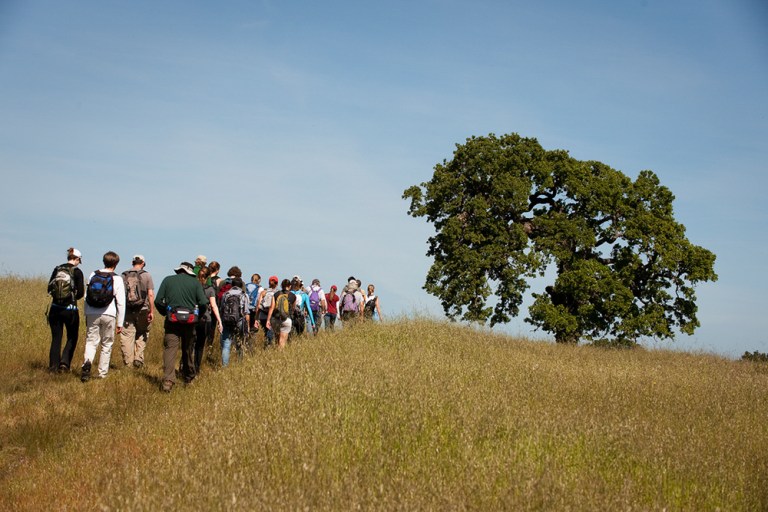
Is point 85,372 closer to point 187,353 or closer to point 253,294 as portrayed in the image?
point 187,353

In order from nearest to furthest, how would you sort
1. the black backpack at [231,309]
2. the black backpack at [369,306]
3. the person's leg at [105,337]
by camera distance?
the person's leg at [105,337] → the black backpack at [231,309] → the black backpack at [369,306]

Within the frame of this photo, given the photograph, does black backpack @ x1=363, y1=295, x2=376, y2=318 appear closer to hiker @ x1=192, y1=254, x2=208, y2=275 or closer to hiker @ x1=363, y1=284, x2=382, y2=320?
hiker @ x1=363, y1=284, x2=382, y2=320

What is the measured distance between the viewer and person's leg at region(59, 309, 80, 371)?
12273mm

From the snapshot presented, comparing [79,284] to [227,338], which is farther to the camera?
[227,338]

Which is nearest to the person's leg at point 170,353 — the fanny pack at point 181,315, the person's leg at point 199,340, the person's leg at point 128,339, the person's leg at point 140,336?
the fanny pack at point 181,315

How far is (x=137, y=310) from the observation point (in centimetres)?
1312

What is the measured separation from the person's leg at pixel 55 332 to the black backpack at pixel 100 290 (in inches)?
31.7

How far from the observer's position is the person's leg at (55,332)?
12203mm

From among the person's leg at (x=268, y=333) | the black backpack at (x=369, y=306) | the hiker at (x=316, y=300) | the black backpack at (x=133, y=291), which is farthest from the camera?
the black backpack at (x=369, y=306)

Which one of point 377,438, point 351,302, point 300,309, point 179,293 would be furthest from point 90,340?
point 351,302

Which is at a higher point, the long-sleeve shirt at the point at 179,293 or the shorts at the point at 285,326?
the long-sleeve shirt at the point at 179,293

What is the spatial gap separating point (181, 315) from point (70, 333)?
2856mm

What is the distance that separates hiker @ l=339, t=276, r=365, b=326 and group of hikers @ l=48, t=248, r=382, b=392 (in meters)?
3.66

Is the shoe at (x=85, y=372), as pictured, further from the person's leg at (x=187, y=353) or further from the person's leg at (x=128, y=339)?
the person's leg at (x=187, y=353)
